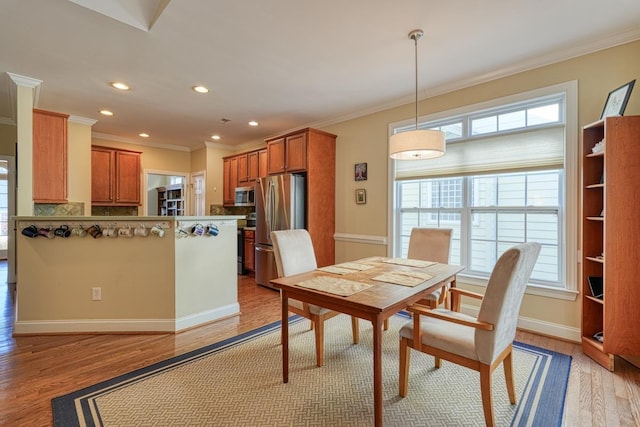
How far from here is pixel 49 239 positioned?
9.16ft

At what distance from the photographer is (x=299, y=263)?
8.74 ft

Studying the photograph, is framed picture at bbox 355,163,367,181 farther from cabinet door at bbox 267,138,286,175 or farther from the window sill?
the window sill

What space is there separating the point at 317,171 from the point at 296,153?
1.34 feet

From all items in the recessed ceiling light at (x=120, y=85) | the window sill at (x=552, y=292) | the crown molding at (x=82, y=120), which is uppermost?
the recessed ceiling light at (x=120, y=85)

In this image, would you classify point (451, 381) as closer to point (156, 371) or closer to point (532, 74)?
point (156, 371)

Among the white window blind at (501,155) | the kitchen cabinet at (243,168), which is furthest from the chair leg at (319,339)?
the kitchen cabinet at (243,168)

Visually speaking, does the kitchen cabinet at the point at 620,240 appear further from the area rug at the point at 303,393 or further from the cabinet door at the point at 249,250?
the cabinet door at the point at 249,250

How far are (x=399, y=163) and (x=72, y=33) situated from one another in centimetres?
338

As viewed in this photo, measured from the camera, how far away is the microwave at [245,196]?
18.1 ft

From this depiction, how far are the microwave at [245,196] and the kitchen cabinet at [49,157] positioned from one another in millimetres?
2549

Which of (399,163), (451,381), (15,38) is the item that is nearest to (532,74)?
(399,163)

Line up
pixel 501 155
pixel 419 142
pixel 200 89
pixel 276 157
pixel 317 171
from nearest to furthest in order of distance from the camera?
pixel 419 142
pixel 501 155
pixel 200 89
pixel 317 171
pixel 276 157

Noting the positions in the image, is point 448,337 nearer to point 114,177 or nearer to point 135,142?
point 114,177

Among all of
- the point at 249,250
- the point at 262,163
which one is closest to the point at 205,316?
the point at 249,250
